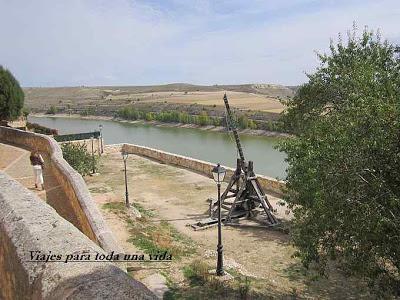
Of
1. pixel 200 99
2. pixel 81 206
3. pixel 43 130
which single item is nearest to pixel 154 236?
pixel 81 206

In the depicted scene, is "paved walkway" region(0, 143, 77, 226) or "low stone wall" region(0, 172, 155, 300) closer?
"low stone wall" region(0, 172, 155, 300)

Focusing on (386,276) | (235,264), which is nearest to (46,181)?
(235,264)

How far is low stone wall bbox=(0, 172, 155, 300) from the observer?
283 cm

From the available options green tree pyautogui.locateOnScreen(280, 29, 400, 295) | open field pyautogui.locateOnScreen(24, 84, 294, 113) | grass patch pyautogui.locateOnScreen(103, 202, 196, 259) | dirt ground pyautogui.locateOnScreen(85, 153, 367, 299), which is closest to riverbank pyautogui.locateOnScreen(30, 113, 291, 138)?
open field pyautogui.locateOnScreen(24, 84, 294, 113)

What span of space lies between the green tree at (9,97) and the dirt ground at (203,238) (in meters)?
11.4

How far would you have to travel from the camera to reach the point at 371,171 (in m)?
6.00

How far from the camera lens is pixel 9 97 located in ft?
94.1

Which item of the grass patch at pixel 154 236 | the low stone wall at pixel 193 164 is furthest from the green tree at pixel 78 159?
the grass patch at pixel 154 236

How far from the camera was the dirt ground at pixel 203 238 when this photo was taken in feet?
31.5

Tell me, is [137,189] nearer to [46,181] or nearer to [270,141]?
[46,181]

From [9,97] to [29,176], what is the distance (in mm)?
17688

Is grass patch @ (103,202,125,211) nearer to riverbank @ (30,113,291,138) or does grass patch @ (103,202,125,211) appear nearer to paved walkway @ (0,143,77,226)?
paved walkway @ (0,143,77,226)

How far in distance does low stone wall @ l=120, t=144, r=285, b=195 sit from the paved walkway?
758 centimetres

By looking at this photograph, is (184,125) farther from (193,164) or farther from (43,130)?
(193,164)
